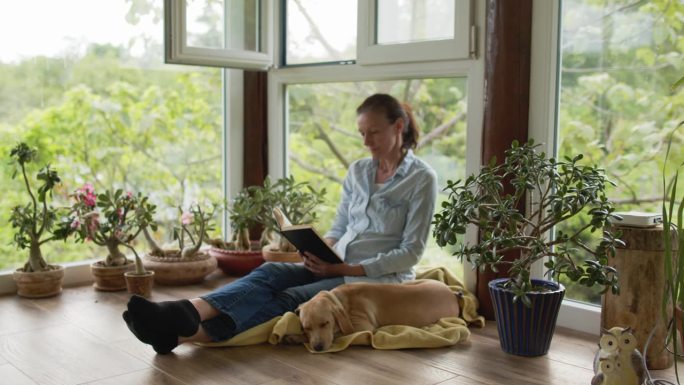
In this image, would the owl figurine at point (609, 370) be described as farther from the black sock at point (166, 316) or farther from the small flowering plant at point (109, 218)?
the small flowering plant at point (109, 218)

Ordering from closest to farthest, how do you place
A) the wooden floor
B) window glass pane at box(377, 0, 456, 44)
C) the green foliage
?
the wooden floor < window glass pane at box(377, 0, 456, 44) < the green foliage

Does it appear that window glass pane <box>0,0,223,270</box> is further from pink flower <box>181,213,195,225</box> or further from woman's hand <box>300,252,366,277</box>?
woman's hand <box>300,252,366,277</box>

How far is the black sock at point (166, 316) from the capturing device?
7.72 feet

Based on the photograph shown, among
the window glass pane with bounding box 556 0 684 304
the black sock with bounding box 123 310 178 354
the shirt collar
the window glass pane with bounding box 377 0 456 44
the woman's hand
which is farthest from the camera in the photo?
the window glass pane with bounding box 377 0 456 44

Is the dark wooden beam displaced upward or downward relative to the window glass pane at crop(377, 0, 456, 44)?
downward

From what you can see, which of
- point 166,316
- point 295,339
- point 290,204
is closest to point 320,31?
point 290,204

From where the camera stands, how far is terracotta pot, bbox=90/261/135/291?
3385mm

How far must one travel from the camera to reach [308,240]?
2689 millimetres

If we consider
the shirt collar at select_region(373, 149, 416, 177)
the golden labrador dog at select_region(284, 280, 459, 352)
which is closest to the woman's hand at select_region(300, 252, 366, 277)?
the golden labrador dog at select_region(284, 280, 459, 352)

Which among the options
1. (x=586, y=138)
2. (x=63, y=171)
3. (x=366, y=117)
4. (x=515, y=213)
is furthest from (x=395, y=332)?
(x=63, y=171)

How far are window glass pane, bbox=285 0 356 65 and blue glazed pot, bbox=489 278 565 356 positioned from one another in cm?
162

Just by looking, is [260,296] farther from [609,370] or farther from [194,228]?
[609,370]

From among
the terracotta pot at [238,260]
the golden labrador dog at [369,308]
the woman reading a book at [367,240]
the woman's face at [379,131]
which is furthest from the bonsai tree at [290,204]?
the golden labrador dog at [369,308]

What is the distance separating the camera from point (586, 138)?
2.91 metres
